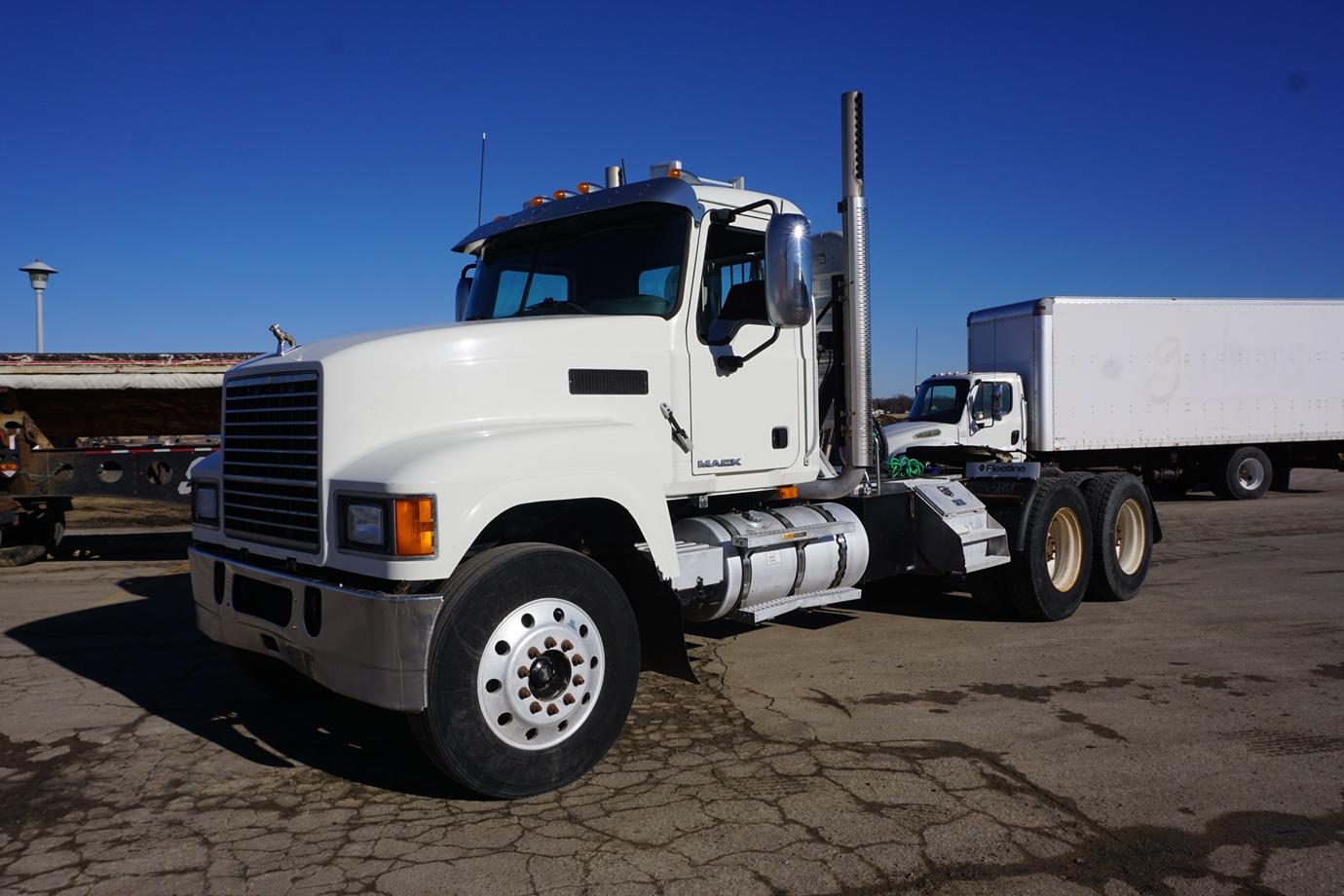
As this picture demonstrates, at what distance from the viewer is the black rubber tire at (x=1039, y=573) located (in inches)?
Answer: 288

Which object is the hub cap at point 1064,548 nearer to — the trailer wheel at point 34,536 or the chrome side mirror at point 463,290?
the chrome side mirror at point 463,290

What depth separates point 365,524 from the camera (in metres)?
3.83

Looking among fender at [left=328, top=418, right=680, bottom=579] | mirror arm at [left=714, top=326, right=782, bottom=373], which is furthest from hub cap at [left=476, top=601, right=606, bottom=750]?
mirror arm at [left=714, top=326, right=782, bottom=373]

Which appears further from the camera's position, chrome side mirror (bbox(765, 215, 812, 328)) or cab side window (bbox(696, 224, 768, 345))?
cab side window (bbox(696, 224, 768, 345))

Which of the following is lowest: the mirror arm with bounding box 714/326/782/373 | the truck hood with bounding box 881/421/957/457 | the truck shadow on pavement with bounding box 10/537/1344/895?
the truck shadow on pavement with bounding box 10/537/1344/895

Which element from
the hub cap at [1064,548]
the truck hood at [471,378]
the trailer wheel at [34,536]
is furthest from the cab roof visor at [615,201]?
the trailer wheel at [34,536]

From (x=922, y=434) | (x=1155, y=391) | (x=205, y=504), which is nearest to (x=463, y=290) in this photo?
(x=205, y=504)

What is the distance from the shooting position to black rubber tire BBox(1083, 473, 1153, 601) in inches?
314

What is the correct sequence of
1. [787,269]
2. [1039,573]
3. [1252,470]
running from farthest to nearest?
[1252,470] < [1039,573] < [787,269]

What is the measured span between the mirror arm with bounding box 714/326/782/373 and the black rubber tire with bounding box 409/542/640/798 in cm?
153

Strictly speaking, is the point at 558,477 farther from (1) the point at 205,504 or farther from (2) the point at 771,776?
(1) the point at 205,504

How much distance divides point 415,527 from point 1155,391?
1678cm

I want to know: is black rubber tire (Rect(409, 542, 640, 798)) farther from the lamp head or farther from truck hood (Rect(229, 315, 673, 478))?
the lamp head

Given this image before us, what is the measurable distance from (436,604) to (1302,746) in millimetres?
4065
